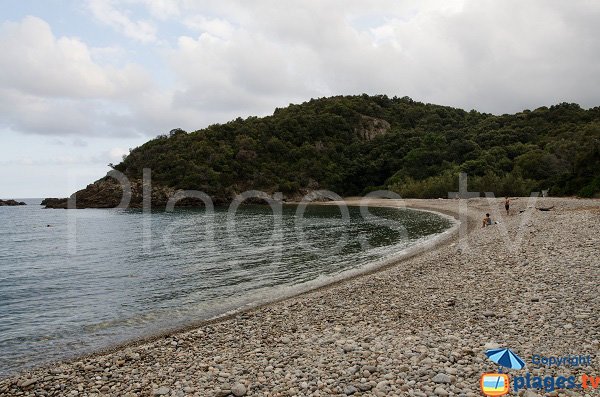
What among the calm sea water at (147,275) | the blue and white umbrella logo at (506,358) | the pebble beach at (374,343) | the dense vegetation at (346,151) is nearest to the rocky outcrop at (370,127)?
the dense vegetation at (346,151)

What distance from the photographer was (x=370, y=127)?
147000mm

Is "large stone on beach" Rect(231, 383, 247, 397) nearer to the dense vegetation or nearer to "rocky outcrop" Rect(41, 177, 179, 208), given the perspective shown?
the dense vegetation

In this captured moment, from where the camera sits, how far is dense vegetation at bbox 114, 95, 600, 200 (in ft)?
325

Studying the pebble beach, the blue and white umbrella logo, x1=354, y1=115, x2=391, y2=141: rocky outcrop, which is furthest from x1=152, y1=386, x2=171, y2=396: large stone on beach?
x1=354, y1=115, x2=391, y2=141: rocky outcrop

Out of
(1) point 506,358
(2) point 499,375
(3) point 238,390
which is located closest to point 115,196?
(3) point 238,390

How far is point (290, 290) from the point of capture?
19547 millimetres

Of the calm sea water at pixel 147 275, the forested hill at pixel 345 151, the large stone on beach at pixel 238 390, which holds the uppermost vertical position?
the forested hill at pixel 345 151

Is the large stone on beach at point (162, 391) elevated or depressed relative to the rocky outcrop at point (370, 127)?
depressed

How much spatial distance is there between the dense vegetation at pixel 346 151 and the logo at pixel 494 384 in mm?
84209

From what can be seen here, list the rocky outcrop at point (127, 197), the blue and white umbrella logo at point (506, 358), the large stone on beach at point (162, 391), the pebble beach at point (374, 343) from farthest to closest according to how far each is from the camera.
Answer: the rocky outcrop at point (127, 197) → the large stone on beach at point (162, 391) → the pebble beach at point (374, 343) → the blue and white umbrella logo at point (506, 358)

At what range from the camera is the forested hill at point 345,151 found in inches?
3900

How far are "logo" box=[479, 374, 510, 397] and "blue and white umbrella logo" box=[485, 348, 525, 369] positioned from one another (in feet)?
1.33

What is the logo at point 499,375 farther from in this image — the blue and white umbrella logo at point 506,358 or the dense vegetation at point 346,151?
the dense vegetation at point 346,151

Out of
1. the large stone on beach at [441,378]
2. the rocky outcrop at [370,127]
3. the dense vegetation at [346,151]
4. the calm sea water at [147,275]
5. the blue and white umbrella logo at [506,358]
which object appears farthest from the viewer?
the rocky outcrop at [370,127]
